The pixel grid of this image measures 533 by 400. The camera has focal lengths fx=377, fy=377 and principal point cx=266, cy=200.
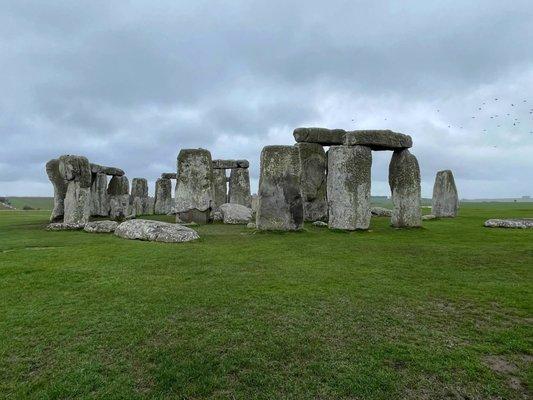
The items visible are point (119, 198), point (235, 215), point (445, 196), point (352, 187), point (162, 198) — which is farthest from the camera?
point (162, 198)

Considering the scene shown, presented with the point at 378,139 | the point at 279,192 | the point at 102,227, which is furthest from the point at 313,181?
the point at 102,227

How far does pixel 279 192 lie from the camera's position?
526 inches

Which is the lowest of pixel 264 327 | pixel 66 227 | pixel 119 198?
pixel 264 327

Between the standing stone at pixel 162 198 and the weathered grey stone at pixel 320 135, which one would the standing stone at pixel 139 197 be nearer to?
the standing stone at pixel 162 198

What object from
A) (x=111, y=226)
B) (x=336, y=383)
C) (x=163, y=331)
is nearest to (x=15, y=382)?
(x=163, y=331)

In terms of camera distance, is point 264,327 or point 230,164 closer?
point 264,327

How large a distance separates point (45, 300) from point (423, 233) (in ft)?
39.4

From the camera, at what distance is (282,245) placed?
10656 mm

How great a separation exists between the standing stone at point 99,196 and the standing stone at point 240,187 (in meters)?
8.27

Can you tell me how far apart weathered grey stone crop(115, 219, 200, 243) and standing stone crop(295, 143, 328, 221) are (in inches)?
311

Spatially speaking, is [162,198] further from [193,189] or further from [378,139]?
[378,139]

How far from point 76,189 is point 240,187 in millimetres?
12865

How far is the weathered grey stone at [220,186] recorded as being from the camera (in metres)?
26.8

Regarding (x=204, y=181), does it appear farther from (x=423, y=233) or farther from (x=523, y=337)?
(x=523, y=337)
